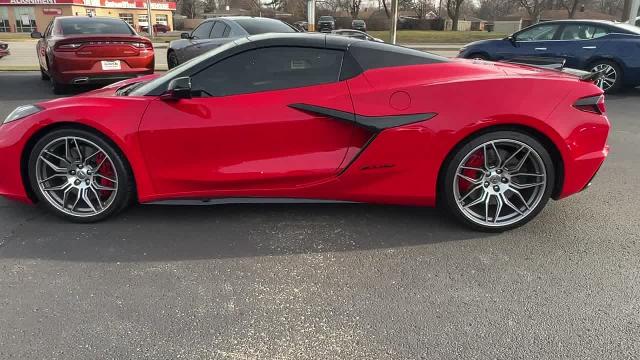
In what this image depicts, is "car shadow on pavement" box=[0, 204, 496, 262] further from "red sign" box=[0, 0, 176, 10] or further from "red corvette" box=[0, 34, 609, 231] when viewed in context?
"red sign" box=[0, 0, 176, 10]

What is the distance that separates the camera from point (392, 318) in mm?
2387

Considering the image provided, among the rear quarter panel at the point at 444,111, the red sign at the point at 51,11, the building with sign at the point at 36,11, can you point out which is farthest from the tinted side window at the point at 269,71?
the red sign at the point at 51,11

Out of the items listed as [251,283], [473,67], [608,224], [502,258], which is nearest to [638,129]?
[608,224]

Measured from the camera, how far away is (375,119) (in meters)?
3.12

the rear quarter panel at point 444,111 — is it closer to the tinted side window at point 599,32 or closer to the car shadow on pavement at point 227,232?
the car shadow on pavement at point 227,232

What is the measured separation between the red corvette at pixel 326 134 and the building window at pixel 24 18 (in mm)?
63855

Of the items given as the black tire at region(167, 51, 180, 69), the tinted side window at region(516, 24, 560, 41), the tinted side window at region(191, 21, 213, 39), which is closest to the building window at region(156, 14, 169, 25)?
the black tire at region(167, 51, 180, 69)

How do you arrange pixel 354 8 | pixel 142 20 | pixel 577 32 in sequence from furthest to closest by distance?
pixel 354 8, pixel 142 20, pixel 577 32

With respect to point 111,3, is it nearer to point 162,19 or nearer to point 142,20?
point 142,20

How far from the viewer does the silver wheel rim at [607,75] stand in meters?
9.07

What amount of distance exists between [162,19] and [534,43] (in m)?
67.1

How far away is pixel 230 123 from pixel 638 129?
5.95 meters

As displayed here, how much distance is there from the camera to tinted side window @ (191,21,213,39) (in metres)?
9.44

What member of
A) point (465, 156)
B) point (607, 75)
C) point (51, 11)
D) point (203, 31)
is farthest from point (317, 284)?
point (51, 11)
